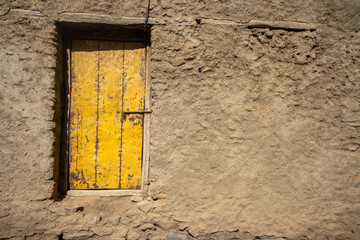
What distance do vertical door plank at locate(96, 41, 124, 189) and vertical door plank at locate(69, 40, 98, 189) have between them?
0.21ft

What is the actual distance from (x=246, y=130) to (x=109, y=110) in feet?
4.09

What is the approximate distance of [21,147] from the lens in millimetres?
1790

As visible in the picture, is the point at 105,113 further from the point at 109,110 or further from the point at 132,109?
the point at 132,109

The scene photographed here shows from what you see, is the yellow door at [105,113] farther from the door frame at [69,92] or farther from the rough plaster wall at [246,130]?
the rough plaster wall at [246,130]

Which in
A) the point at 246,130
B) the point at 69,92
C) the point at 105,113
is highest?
the point at 69,92

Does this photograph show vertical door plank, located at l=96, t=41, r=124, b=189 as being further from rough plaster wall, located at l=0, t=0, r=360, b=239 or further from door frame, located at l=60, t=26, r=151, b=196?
rough plaster wall, located at l=0, t=0, r=360, b=239

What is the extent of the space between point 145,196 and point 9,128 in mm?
1255

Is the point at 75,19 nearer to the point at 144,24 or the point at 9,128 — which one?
the point at 144,24

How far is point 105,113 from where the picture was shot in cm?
205

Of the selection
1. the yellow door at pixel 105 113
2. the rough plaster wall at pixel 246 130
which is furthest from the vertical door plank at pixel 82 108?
the rough plaster wall at pixel 246 130

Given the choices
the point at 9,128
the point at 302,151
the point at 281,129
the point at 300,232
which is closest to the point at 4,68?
the point at 9,128

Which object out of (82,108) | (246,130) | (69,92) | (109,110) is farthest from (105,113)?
(246,130)

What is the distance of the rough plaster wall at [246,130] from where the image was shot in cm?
190

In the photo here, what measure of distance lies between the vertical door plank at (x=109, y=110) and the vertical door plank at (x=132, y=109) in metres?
0.05
